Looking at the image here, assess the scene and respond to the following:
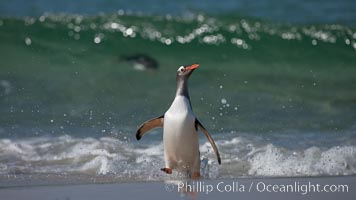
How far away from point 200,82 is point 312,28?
10.4 feet

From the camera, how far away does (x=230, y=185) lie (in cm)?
537

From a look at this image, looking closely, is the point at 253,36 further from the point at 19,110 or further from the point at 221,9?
the point at 19,110

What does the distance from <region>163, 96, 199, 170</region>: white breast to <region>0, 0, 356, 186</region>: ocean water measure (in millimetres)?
163

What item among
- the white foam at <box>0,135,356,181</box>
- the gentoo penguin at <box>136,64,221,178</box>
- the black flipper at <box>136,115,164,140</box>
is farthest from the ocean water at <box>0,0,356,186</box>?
the black flipper at <box>136,115,164,140</box>

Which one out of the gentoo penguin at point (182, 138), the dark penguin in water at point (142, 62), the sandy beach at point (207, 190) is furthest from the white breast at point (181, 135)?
the dark penguin in water at point (142, 62)

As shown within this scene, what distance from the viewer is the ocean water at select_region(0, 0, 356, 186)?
656 cm

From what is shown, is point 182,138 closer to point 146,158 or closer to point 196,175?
point 196,175

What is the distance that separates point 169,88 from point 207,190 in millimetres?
5737

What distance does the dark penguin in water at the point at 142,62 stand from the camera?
11783mm

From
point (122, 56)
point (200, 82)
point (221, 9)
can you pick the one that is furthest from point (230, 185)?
point (221, 9)

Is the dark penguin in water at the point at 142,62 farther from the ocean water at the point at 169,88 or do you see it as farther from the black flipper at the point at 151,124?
the black flipper at the point at 151,124

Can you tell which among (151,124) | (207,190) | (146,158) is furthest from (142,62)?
(207,190)

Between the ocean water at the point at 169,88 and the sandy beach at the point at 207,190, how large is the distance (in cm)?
38

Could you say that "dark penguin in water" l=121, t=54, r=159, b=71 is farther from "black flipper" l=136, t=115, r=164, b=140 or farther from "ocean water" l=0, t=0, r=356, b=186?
"black flipper" l=136, t=115, r=164, b=140
